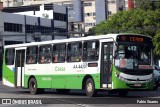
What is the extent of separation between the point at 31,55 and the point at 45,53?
57.9 inches

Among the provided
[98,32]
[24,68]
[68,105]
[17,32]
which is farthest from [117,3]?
[68,105]

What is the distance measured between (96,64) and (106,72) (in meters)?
0.70

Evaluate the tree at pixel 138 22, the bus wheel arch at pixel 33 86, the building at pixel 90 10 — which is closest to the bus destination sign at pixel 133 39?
the bus wheel arch at pixel 33 86

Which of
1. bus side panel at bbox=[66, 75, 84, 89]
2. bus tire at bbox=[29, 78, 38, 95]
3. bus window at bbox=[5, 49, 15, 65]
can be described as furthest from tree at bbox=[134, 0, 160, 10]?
bus side panel at bbox=[66, 75, 84, 89]

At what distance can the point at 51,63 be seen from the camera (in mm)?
24812

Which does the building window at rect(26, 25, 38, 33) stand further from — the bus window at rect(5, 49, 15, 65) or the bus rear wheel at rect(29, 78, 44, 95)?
the bus rear wheel at rect(29, 78, 44, 95)

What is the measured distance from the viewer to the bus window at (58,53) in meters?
23.9

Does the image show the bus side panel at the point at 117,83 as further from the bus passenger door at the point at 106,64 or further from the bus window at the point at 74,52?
the bus window at the point at 74,52

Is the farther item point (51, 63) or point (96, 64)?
point (51, 63)

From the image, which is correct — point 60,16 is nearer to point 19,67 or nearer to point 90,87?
point 19,67

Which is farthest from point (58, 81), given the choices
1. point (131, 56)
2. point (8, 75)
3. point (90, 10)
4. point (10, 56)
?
point (90, 10)

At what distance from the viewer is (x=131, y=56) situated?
2106 cm

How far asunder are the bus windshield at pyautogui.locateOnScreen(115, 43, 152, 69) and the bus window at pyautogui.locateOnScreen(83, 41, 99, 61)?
124 centimetres

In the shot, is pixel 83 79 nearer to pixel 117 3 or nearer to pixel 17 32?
pixel 17 32
